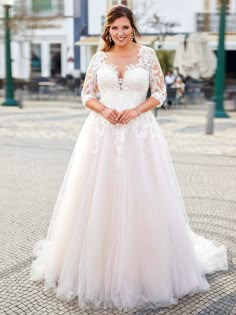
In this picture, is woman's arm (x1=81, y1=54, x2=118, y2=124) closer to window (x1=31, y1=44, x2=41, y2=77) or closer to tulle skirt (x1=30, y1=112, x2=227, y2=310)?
tulle skirt (x1=30, y1=112, x2=227, y2=310)

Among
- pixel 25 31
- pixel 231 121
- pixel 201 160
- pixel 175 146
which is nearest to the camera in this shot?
pixel 201 160

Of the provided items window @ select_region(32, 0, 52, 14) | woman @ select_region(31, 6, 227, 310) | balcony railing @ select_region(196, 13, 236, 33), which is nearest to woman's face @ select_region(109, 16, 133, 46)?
woman @ select_region(31, 6, 227, 310)

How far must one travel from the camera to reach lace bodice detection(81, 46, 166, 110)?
3123 mm

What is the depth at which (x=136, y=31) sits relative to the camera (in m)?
3.25

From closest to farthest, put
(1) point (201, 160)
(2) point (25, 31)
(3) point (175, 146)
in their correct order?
(1) point (201, 160), (3) point (175, 146), (2) point (25, 31)

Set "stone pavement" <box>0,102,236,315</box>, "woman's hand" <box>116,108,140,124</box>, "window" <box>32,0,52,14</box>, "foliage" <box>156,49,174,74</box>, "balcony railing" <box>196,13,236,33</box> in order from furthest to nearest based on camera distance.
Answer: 1. "window" <box>32,0,52,14</box>
2. "balcony railing" <box>196,13,236,33</box>
3. "foliage" <box>156,49,174,74</box>
4. "stone pavement" <box>0,102,236,315</box>
5. "woman's hand" <box>116,108,140,124</box>

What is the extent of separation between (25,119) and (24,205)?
28.3 ft

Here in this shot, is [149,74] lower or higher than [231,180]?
higher

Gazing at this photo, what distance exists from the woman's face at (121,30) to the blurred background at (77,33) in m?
18.0

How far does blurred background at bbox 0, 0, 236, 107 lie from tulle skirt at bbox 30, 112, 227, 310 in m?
18.1

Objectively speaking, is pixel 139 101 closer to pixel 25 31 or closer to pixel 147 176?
pixel 147 176

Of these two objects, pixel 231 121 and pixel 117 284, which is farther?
pixel 231 121

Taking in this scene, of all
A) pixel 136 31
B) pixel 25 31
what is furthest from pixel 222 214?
pixel 25 31

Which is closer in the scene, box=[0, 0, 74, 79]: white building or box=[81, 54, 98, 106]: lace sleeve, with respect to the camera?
box=[81, 54, 98, 106]: lace sleeve
